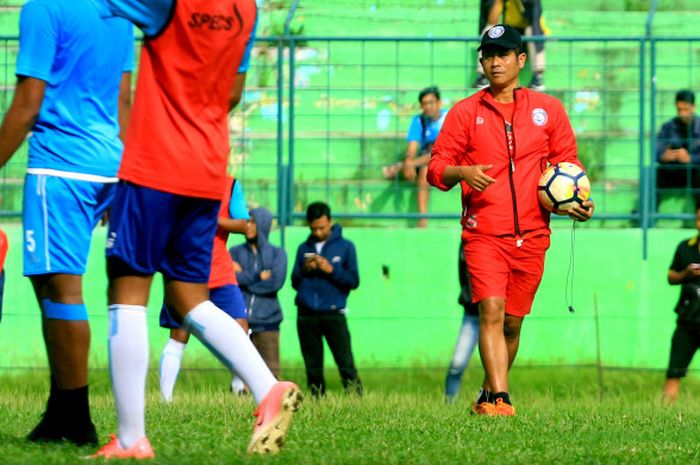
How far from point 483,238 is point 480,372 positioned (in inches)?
167

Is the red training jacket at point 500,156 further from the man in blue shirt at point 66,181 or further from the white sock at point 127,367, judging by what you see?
the white sock at point 127,367

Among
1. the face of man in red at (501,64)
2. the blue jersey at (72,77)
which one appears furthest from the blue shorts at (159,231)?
the face of man in red at (501,64)

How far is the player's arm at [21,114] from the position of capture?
6.11 metres

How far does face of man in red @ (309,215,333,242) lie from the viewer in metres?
13.2

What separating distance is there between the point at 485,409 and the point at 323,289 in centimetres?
491

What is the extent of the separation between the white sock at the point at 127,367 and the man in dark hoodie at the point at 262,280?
23.8 feet

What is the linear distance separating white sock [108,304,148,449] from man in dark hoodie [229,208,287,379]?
23.8 feet

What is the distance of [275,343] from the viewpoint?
42.8 feet

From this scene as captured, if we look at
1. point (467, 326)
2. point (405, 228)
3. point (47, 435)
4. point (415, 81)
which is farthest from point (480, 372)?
point (47, 435)

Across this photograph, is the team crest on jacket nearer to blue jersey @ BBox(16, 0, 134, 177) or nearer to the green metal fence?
blue jersey @ BBox(16, 0, 134, 177)

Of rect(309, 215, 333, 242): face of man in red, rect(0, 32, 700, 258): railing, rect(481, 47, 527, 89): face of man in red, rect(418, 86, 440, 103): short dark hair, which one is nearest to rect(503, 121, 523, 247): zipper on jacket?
rect(481, 47, 527, 89): face of man in red

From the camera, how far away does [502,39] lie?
8.71 m

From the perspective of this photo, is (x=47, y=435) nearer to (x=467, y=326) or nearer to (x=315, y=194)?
(x=467, y=326)

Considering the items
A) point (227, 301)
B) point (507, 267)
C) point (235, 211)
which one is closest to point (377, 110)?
point (235, 211)
